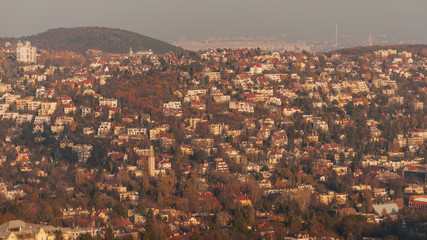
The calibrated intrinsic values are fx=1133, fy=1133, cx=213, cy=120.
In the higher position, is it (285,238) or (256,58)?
(256,58)

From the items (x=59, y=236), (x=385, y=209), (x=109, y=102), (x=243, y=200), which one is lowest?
(x=385, y=209)

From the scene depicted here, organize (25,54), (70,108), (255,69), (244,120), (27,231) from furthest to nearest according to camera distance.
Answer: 1. (25,54)
2. (255,69)
3. (70,108)
4. (244,120)
5. (27,231)

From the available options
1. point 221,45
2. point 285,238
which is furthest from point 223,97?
point 221,45

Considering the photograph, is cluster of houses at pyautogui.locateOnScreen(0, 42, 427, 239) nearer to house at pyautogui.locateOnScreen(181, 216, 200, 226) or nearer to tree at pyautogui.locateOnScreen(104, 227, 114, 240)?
house at pyautogui.locateOnScreen(181, 216, 200, 226)

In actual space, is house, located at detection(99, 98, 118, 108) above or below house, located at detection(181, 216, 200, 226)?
above

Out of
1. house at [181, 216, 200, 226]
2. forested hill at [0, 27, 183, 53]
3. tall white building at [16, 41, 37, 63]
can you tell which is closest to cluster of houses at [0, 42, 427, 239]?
house at [181, 216, 200, 226]

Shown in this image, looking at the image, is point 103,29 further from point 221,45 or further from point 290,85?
point 290,85

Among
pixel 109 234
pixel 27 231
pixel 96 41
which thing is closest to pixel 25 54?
pixel 96 41

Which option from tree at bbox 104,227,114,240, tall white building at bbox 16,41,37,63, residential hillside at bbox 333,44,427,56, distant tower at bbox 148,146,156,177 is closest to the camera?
tree at bbox 104,227,114,240

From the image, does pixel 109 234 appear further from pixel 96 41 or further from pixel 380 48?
pixel 96 41
